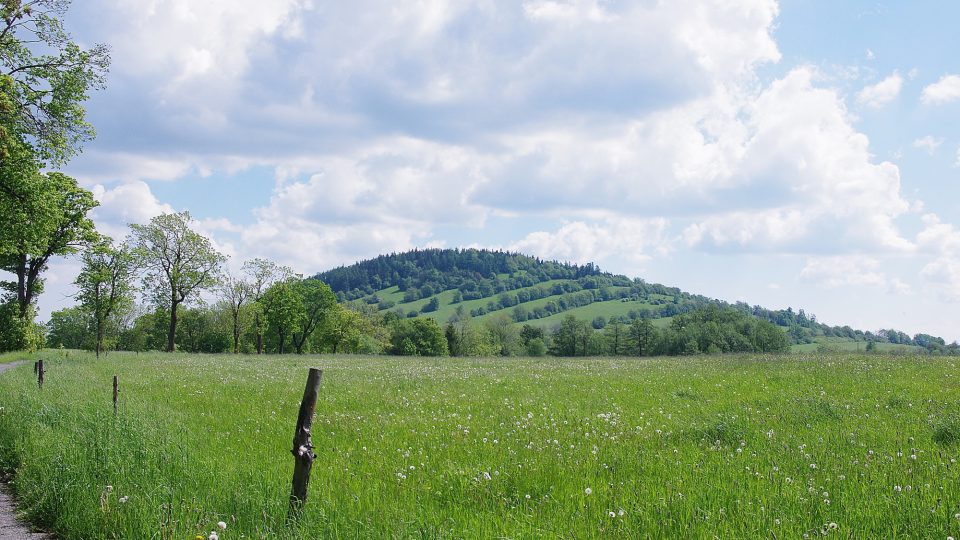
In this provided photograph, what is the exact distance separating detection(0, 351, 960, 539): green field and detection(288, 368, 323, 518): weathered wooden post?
179 mm

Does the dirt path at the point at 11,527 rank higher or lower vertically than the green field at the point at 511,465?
lower

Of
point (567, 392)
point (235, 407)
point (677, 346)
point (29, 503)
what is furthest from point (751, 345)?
point (29, 503)

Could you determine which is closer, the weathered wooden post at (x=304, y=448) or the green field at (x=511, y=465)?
the green field at (x=511, y=465)

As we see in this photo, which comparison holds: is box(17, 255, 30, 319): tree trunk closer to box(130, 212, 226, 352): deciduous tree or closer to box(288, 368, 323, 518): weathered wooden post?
box(130, 212, 226, 352): deciduous tree

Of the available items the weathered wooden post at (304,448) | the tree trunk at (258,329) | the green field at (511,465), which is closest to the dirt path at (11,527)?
the green field at (511,465)

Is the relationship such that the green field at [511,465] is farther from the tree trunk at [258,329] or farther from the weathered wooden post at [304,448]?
the tree trunk at [258,329]

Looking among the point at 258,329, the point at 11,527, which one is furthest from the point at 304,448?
the point at 258,329

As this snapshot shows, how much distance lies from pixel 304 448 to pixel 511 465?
3.12m

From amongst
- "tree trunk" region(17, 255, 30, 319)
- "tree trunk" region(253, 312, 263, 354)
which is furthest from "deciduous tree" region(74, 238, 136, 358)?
"tree trunk" region(253, 312, 263, 354)

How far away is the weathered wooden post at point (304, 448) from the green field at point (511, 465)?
0.59 feet

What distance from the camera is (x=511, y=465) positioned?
26.5 feet

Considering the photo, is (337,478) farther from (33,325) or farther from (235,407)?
(33,325)

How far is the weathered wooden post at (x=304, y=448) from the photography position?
244 inches

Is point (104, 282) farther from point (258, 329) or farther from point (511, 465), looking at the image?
point (511, 465)
